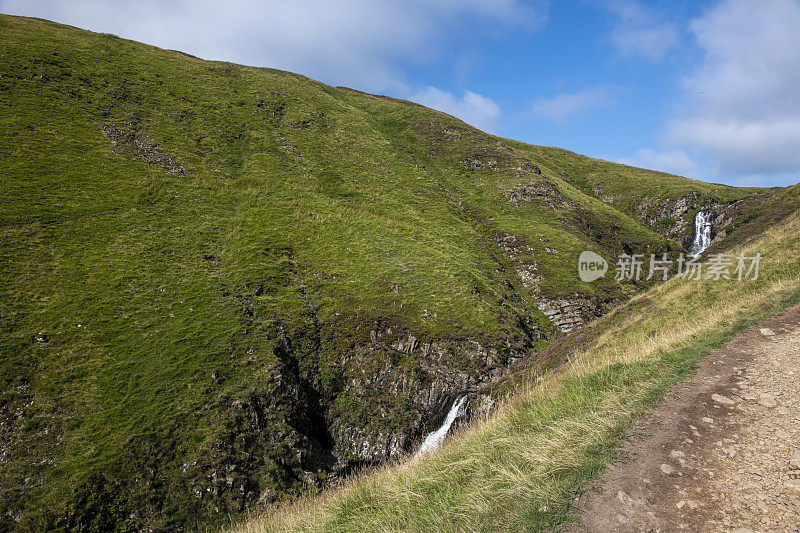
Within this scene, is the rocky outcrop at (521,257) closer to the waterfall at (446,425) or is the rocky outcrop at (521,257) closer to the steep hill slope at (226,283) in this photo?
the steep hill slope at (226,283)

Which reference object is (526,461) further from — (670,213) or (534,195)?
(670,213)

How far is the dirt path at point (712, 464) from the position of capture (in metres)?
6.61

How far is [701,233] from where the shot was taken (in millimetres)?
70375

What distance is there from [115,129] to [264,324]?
126ft

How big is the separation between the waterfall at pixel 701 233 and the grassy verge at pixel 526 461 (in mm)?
63421

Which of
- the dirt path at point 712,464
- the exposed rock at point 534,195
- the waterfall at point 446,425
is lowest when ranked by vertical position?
the waterfall at point 446,425

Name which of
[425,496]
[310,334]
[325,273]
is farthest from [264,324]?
[425,496]

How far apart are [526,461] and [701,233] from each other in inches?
3216

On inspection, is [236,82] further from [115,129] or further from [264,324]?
[264,324]

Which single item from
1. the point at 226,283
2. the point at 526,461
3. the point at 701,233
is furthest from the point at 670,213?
the point at 526,461

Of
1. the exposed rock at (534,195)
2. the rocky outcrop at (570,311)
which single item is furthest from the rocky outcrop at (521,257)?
the exposed rock at (534,195)

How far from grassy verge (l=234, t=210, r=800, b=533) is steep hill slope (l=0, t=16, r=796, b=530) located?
14676 mm

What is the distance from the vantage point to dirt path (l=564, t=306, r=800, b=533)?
21.7 ft

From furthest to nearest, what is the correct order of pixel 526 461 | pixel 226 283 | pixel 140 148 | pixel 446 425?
pixel 140 148 → pixel 226 283 → pixel 446 425 → pixel 526 461
